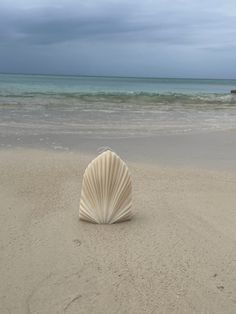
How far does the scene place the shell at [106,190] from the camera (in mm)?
3707

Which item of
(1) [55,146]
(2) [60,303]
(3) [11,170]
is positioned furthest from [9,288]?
(1) [55,146]

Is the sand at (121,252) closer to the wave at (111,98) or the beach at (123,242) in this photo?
the beach at (123,242)

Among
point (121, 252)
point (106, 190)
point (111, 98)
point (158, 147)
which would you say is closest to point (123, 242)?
point (121, 252)

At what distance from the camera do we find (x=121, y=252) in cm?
318

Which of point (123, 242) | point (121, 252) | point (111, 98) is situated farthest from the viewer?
point (111, 98)

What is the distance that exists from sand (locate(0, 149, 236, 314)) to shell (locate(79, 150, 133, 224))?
0.10m

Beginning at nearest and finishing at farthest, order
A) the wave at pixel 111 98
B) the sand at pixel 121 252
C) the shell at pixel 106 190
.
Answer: the sand at pixel 121 252 → the shell at pixel 106 190 → the wave at pixel 111 98

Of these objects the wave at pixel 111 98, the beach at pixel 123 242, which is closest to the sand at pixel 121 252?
the beach at pixel 123 242

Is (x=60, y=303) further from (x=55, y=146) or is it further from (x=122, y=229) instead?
(x=55, y=146)

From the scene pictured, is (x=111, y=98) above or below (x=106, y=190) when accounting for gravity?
below

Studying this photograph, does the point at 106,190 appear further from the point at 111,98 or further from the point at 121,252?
the point at 111,98

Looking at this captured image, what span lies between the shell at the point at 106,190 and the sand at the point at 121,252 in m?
0.10

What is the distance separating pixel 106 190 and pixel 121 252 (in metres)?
0.67

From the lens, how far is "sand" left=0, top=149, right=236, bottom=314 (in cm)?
258
